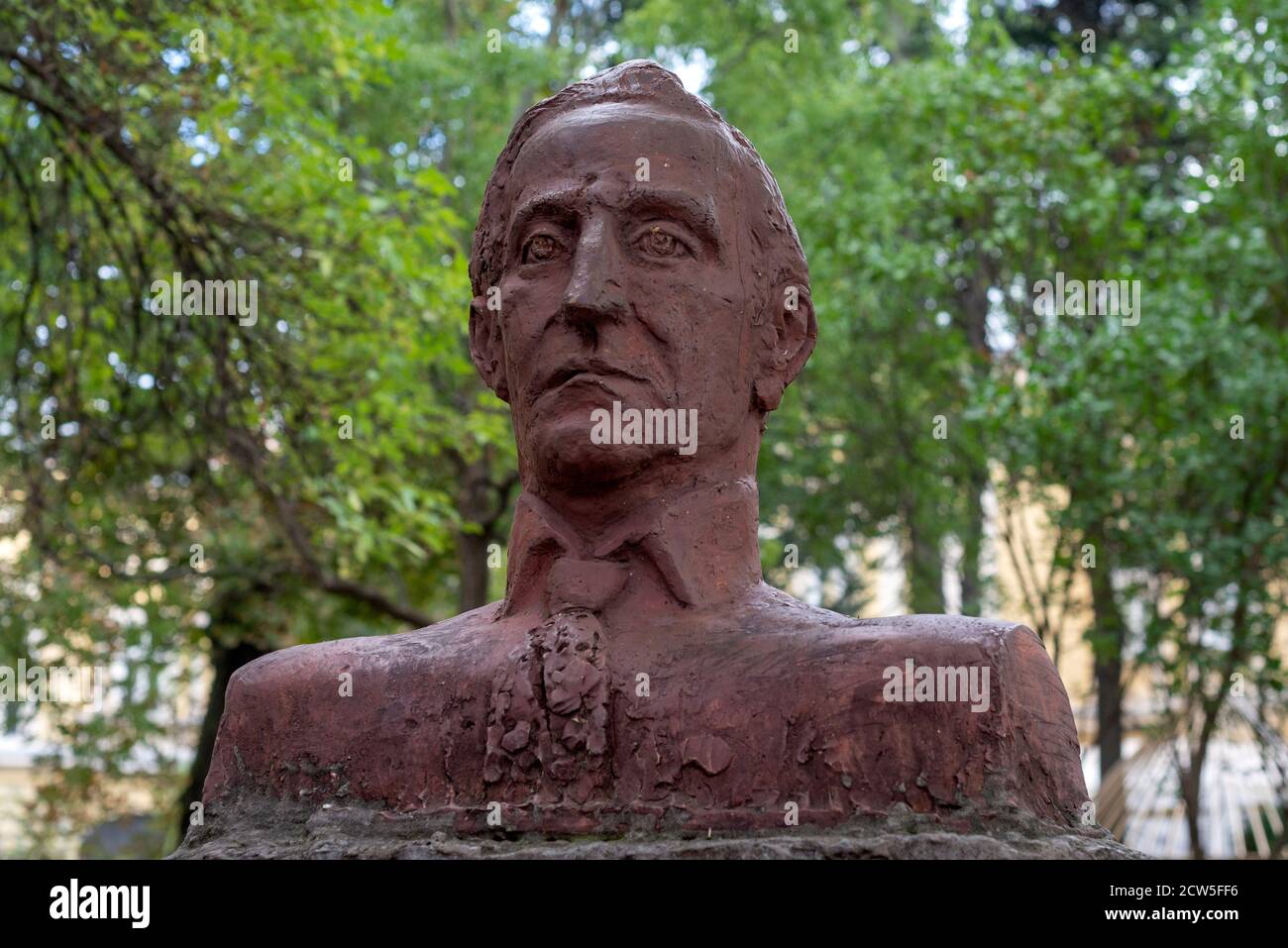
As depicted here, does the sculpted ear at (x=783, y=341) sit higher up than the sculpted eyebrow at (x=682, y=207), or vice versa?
the sculpted eyebrow at (x=682, y=207)

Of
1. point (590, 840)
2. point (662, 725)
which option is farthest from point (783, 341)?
point (590, 840)

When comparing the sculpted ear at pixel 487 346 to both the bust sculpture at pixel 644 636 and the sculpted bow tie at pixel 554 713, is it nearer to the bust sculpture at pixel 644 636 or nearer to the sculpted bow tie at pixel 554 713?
the bust sculpture at pixel 644 636

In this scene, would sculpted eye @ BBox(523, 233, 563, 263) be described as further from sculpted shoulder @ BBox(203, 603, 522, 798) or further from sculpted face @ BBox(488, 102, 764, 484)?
sculpted shoulder @ BBox(203, 603, 522, 798)

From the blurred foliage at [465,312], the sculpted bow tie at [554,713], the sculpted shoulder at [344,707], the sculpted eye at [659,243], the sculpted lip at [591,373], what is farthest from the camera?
the blurred foliage at [465,312]

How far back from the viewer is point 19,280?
1148 cm

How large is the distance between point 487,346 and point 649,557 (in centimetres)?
99

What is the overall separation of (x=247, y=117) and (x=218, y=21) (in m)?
1.71

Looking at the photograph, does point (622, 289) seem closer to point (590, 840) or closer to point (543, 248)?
point (543, 248)

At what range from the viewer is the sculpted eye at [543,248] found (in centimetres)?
462

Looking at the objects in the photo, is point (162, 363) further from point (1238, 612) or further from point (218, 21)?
point (1238, 612)

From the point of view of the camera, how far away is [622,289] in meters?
4.43

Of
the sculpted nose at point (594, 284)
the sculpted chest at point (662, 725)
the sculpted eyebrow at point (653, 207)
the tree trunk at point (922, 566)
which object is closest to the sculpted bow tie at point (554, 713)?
the sculpted chest at point (662, 725)
